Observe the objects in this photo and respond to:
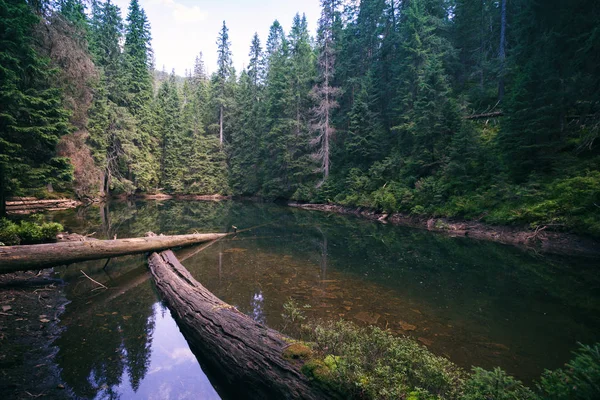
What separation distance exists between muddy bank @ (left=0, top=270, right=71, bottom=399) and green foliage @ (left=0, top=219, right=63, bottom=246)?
0.99 m

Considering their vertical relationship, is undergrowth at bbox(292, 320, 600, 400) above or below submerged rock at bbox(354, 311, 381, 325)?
above

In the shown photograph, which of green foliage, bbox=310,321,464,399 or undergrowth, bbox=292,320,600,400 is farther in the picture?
green foliage, bbox=310,321,464,399

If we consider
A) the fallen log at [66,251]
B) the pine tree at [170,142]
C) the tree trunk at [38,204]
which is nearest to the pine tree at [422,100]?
the fallen log at [66,251]

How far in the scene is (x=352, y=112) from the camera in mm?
25578

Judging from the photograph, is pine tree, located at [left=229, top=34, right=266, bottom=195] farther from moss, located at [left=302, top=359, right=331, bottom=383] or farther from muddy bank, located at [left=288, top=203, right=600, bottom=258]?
moss, located at [left=302, top=359, right=331, bottom=383]

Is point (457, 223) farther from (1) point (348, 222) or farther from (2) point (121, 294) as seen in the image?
(2) point (121, 294)

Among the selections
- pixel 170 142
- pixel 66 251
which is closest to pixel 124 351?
pixel 66 251

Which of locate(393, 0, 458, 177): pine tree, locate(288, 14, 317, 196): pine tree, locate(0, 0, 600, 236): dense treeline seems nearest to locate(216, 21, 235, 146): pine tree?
locate(0, 0, 600, 236): dense treeline

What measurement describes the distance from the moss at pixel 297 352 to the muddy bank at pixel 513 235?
11842 mm

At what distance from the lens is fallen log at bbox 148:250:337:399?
2831 mm

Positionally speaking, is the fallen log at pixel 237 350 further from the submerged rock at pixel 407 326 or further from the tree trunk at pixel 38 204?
the tree trunk at pixel 38 204

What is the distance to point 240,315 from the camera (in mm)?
4250

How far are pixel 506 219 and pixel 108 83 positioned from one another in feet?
130

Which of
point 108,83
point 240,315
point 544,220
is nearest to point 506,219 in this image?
point 544,220
